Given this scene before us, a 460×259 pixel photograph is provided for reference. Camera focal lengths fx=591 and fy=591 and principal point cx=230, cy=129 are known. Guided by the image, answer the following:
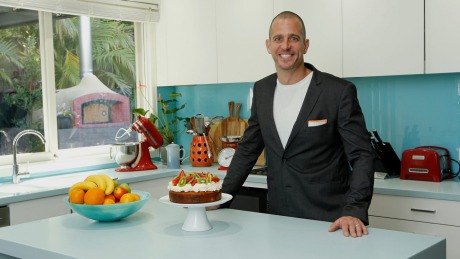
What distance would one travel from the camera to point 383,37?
3.43 metres

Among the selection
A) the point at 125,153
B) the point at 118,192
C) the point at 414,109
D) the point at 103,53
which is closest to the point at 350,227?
the point at 118,192

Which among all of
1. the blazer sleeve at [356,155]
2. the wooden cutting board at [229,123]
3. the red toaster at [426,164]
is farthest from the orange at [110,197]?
the wooden cutting board at [229,123]

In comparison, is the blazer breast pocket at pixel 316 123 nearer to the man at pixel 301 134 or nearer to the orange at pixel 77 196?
the man at pixel 301 134

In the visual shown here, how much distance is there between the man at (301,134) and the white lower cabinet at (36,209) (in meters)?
1.34

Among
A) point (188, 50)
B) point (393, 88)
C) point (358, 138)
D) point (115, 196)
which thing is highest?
point (188, 50)

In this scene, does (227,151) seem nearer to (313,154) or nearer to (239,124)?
(239,124)

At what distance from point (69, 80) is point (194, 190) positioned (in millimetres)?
2649

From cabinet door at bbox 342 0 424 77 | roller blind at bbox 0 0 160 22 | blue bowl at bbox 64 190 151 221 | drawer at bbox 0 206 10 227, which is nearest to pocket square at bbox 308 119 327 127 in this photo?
blue bowl at bbox 64 190 151 221

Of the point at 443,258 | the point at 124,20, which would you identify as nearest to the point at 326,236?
the point at 443,258

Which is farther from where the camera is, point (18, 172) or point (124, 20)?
point (124, 20)

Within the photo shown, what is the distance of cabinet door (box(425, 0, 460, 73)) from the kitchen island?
4.87 feet

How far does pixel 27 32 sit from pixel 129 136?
1166 millimetres

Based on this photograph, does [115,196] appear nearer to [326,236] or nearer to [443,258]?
[326,236]

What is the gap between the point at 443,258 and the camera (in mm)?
1955
